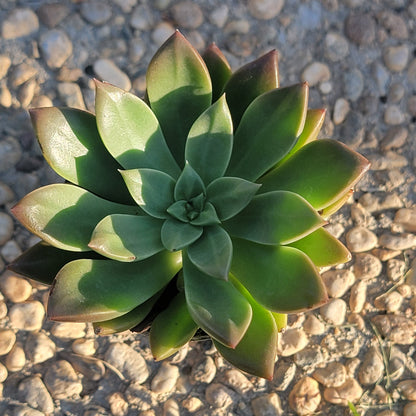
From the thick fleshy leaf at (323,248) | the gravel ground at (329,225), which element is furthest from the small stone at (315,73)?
the thick fleshy leaf at (323,248)

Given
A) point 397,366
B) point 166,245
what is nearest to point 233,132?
point 166,245

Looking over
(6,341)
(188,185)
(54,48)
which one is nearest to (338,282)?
(188,185)

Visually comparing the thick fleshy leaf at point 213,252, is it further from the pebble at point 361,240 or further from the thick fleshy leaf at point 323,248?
the pebble at point 361,240

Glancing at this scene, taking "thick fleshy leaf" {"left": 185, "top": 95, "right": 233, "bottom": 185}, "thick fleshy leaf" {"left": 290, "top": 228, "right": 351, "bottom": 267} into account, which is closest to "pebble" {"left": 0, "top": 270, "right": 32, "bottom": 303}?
"thick fleshy leaf" {"left": 185, "top": 95, "right": 233, "bottom": 185}

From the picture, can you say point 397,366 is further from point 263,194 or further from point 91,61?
point 91,61

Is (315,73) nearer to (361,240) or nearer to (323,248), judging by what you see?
(361,240)

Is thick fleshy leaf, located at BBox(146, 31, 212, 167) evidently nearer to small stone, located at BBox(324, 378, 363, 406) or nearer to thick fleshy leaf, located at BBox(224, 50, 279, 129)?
thick fleshy leaf, located at BBox(224, 50, 279, 129)
